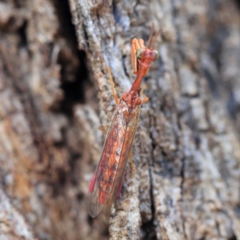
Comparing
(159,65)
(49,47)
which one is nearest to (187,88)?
(159,65)

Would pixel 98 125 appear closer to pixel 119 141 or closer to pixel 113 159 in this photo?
pixel 119 141

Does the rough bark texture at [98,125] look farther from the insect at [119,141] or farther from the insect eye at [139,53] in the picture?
the insect eye at [139,53]

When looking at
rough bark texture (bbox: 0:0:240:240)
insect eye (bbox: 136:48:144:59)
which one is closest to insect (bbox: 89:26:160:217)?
insect eye (bbox: 136:48:144:59)

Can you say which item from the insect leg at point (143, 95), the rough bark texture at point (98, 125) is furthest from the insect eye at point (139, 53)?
the insect leg at point (143, 95)

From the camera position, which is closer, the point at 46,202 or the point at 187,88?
the point at 46,202

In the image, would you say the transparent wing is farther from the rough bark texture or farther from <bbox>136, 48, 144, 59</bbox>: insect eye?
<bbox>136, 48, 144, 59</bbox>: insect eye

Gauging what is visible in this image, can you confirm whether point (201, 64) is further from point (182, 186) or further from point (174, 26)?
point (182, 186)
